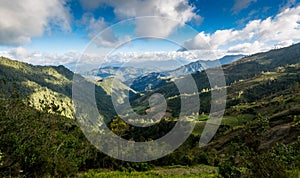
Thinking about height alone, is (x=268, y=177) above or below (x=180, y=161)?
above

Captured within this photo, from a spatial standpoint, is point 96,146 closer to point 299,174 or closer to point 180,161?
point 180,161

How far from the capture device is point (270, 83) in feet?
642

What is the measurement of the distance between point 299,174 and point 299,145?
4.15m

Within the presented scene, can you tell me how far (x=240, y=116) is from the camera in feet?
370

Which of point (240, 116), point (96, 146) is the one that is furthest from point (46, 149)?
point (240, 116)

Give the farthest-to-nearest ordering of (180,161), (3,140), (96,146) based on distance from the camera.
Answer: (180,161)
(96,146)
(3,140)

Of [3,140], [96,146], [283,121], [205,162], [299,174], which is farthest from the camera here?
[283,121]

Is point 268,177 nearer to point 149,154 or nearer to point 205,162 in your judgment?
point 149,154

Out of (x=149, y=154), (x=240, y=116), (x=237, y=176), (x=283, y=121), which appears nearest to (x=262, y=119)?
(x=237, y=176)

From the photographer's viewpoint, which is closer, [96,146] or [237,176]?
[237,176]

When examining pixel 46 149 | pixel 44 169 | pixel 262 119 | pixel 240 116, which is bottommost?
pixel 240 116

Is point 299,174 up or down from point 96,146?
up

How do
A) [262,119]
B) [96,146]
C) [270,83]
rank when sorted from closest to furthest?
[262,119], [96,146], [270,83]

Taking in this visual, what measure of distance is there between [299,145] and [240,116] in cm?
10749
